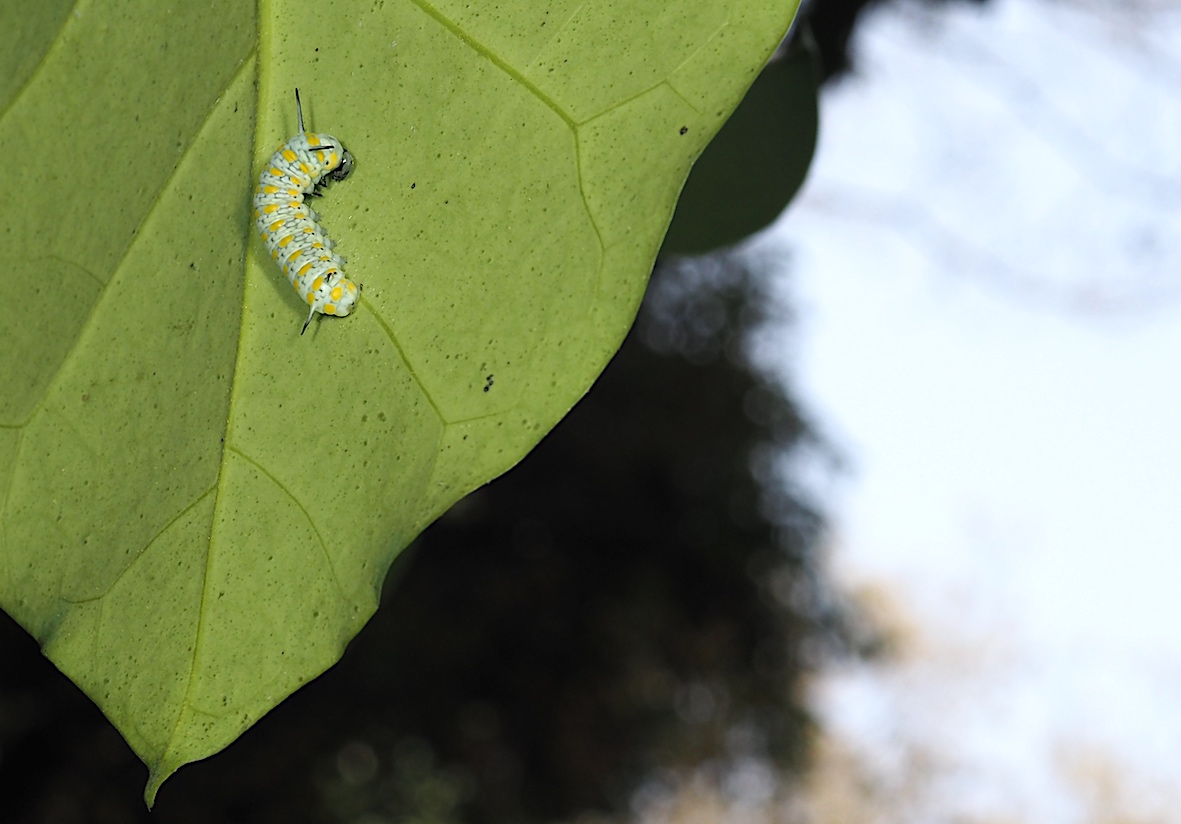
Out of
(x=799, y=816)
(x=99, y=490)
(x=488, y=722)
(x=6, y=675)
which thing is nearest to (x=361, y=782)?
(x=488, y=722)

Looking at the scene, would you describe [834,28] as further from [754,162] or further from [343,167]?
[343,167]

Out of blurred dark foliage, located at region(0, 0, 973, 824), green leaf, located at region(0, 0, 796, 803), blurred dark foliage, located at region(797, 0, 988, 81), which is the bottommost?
blurred dark foliage, located at region(0, 0, 973, 824)

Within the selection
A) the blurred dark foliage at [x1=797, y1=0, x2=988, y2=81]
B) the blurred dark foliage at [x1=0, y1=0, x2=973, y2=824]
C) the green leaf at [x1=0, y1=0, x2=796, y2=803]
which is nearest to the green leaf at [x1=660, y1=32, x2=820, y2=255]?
the green leaf at [x1=0, y1=0, x2=796, y2=803]

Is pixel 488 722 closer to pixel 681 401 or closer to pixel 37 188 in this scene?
pixel 681 401

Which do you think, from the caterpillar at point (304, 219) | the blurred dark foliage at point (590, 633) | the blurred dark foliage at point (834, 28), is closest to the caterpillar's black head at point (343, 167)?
the caterpillar at point (304, 219)

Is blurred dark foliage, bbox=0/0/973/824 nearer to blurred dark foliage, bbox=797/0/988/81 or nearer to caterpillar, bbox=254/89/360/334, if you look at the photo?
blurred dark foliage, bbox=797/0/988/81

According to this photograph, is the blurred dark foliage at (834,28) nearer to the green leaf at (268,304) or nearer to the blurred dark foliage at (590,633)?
the green leaf at (268,304)

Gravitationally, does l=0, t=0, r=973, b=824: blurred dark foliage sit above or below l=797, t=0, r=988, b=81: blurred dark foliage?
below
